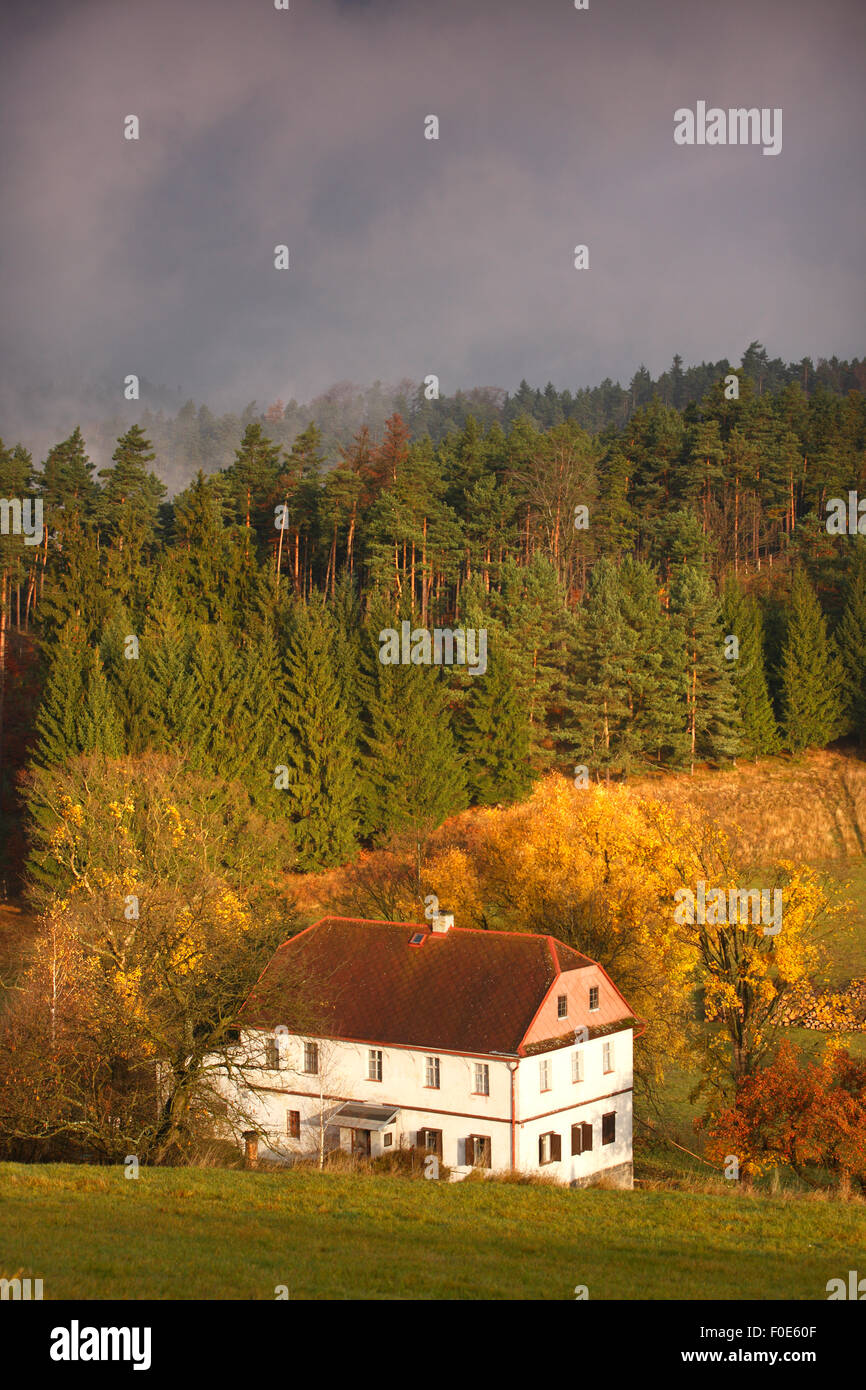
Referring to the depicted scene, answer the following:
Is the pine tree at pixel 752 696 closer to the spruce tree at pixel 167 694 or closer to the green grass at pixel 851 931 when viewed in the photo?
the green grass at pixel 851 931

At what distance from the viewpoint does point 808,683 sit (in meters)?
72.4

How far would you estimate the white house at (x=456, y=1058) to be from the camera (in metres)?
30.4

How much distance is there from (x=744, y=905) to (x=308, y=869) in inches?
992

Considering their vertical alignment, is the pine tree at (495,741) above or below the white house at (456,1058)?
above

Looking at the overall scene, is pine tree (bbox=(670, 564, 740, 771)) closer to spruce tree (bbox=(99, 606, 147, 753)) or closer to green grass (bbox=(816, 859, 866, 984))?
green grass (bbox=(816, 859, 866, 984))

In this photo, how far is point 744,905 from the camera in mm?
32531

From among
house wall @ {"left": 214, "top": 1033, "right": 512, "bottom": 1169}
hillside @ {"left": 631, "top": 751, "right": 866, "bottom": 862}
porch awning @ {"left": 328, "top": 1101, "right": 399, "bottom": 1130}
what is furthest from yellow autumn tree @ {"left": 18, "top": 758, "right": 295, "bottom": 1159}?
hillside @ {"left": 631, "top": 751, "right": 866, "bottom": 862}

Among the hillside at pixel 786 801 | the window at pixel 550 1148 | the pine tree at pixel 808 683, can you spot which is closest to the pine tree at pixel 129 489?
the hillside at pixel 786 801

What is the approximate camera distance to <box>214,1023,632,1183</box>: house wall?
99.4 feet

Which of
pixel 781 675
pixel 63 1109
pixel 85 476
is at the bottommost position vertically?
pixel 63 1109

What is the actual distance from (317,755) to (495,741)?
1075cm

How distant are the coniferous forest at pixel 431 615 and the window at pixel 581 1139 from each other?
19.5m

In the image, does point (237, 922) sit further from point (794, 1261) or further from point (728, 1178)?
point (794, 1261)
